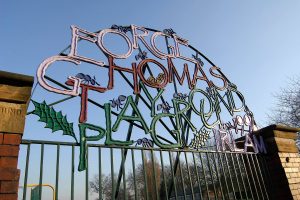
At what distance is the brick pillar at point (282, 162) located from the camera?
4.96 meters

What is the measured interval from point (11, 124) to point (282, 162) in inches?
184

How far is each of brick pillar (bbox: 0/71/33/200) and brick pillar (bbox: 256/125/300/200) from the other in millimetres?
4475

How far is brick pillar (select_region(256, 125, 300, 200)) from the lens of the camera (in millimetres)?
4957

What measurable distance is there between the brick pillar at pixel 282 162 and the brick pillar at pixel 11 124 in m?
4.48

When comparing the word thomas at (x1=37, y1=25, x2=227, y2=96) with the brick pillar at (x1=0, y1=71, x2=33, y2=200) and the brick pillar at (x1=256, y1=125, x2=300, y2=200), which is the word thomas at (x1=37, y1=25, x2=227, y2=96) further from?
the brick pillar at (x1=256, y1=125, x2=300, y2=200)

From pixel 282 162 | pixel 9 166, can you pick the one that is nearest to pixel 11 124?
pixel 9 166

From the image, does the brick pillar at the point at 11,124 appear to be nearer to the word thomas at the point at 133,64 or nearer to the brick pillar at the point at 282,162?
the word thomas at the point at 133,64

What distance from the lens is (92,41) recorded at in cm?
455

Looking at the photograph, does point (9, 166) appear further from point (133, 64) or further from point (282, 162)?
point (282, 162)

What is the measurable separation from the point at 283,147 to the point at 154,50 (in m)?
3.16

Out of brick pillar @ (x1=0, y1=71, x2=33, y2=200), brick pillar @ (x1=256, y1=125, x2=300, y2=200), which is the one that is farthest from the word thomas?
brick pillar @ (x1=256, y1=125, x2=300, y2=200)

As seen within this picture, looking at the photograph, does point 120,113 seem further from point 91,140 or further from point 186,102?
point 186,102

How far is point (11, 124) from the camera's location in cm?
261

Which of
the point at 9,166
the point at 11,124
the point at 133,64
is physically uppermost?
the point at 133,64
